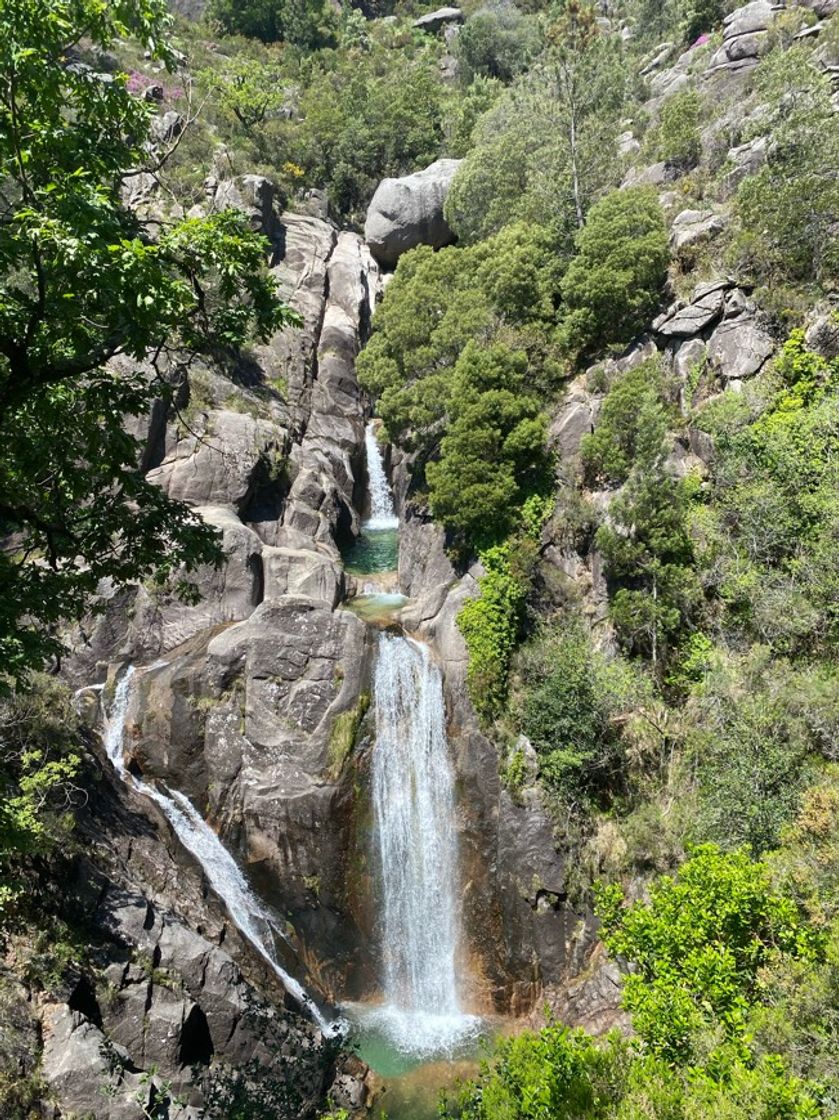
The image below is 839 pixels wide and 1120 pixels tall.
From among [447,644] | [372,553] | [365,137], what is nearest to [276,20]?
[365,137]

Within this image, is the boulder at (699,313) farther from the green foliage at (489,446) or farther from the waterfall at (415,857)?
the waterfall at (415,857)

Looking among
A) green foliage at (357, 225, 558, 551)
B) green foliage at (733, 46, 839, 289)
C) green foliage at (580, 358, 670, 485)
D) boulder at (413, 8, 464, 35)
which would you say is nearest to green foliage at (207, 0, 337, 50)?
boulder at (413, 8, 464, 35)

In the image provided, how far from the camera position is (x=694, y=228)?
21406mm

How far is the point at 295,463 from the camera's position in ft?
89.8

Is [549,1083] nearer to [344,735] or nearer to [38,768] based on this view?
[344,735]

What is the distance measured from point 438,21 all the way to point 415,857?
73.2 m

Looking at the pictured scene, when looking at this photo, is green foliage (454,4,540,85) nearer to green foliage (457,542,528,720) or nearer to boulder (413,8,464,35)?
boulder (413,8,464,35)

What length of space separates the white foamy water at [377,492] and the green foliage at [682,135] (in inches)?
702

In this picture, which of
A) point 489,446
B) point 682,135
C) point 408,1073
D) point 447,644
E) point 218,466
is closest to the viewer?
point 408,1073

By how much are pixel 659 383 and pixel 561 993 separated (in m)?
16.7

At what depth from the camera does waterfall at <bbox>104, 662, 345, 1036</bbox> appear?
15531 mm

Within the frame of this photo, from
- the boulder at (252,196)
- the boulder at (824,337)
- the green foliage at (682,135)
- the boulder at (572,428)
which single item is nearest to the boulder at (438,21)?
the boulder at (252,196)

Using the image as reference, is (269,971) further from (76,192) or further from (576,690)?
(76,192)

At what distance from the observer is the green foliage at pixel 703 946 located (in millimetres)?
8141
